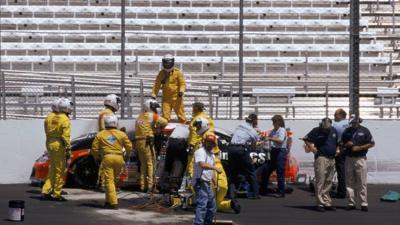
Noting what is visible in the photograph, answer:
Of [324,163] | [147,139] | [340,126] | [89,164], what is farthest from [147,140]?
[340,126]

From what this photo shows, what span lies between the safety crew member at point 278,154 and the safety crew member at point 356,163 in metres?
1.57

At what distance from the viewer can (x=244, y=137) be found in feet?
57.7

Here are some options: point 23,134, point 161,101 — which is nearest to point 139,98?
→ point 161,101

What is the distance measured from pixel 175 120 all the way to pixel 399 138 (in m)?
4.57

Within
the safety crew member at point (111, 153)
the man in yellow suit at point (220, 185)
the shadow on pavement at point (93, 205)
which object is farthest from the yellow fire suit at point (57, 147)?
the man in yellow suit at point (220, 185)

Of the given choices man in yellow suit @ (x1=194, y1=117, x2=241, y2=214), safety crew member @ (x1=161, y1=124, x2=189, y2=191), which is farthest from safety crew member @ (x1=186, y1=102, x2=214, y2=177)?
safety crew member @ (x1=161, y1=124, x2=189, y2=191)

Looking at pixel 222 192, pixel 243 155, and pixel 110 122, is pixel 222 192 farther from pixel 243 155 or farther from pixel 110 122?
pixel 110 122

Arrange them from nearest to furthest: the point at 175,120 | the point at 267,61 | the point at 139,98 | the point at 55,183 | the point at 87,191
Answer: the point at 55,183 → the point at 87,191 → the point at 175,120 → the point at 139,98 → the point at 267,61

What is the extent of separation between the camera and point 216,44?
94.0ft

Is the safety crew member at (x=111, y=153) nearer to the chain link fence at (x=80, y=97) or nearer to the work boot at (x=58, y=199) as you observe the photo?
the work boot at (x=58, y=199)

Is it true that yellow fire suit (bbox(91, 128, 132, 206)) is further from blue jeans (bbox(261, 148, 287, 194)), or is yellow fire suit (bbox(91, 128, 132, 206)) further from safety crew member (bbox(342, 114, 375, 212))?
safety crew member (bbox(342, 114, 375, 212))

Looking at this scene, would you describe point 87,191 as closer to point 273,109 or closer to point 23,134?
point 23,134

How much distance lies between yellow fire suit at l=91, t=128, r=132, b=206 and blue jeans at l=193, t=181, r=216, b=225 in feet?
8.34

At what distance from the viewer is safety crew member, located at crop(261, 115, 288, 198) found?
1812 centimetres
